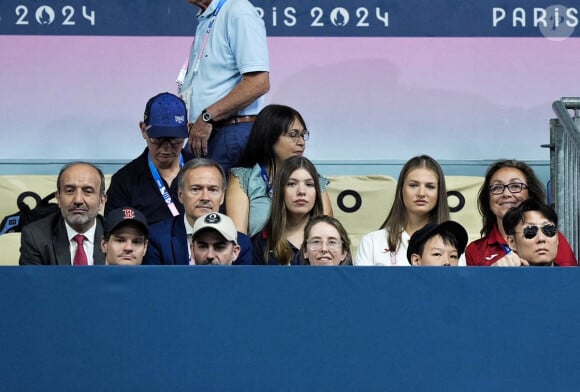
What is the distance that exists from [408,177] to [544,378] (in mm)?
1699

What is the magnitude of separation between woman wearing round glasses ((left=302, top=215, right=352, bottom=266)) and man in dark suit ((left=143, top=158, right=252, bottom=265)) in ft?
0.83

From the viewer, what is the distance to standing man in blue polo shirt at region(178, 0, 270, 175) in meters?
6.48

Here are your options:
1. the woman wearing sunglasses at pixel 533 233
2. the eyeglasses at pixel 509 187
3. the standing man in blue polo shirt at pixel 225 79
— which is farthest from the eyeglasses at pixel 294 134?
the woman wearing sunglasses at pixel 533 233

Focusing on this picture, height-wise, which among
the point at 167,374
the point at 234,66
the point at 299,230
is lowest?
the point at 167,374

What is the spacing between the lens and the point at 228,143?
6523 mm

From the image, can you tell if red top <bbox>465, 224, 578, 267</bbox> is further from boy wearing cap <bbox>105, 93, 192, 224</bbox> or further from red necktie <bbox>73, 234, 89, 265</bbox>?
red necktie <bbox>73, 234, 89, 265</bbox>

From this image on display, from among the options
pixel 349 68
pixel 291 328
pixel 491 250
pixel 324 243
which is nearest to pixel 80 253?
pixel 324 243

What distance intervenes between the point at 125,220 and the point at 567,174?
194 centimetres

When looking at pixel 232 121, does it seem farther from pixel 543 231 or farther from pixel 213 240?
pixel 543 231

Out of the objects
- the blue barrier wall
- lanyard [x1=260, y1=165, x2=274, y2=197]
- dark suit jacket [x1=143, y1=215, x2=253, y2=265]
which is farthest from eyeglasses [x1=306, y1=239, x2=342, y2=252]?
the blue barrier wall

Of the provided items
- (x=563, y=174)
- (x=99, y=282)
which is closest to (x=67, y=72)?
(x=563, y=174)

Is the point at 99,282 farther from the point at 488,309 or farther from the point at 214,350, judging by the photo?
the point at 488,309

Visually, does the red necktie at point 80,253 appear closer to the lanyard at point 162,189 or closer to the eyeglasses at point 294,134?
the lanyard at point 162,189

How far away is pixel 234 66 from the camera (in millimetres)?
6633
